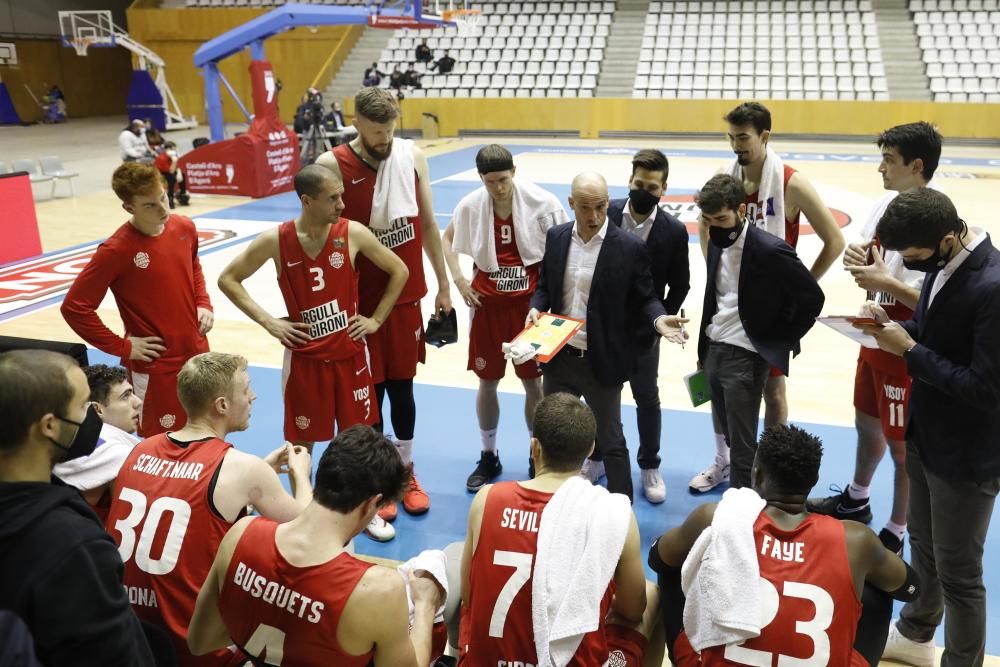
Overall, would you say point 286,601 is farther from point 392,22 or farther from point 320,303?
point 392,22

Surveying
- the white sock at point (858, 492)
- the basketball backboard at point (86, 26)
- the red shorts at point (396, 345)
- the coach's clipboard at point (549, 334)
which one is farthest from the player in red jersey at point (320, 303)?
the basketball backboard at point (86, 26)

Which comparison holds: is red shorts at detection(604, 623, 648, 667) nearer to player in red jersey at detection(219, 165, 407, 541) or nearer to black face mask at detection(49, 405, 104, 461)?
black face mask at detection(49, 405, 104, 461)

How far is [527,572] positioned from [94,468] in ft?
4.89

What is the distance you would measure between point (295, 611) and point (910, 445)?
2311mm

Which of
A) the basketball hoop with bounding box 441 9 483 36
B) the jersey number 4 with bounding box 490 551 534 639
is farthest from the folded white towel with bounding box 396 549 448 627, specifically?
the basketball hoop with bounding box 441 9 483 36

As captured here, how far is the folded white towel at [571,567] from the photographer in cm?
227

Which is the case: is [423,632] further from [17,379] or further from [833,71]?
[833,71]

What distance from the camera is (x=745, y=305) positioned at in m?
3.87

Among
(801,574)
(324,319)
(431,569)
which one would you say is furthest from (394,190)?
(801,574)

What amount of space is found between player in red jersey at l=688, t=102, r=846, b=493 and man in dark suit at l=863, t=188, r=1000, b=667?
144cm

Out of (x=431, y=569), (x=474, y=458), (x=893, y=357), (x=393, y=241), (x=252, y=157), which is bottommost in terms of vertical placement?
(x=474, y=458)

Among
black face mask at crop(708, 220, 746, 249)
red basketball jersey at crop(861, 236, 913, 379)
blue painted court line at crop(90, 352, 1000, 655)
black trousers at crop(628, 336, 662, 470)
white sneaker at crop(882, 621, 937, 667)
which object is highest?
black face mask at crop(708, 220, 746, 249)

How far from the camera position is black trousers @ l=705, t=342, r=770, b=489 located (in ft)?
12.8

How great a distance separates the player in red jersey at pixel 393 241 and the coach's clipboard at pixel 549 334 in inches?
36.5
